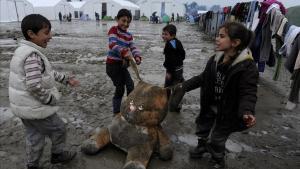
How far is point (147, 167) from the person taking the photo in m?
3.07

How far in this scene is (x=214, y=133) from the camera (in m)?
3.01

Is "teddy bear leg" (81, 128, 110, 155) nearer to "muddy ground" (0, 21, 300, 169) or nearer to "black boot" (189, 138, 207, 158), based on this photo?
"muddy ground" (0, 21, 300, 169)

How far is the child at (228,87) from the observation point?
265cm

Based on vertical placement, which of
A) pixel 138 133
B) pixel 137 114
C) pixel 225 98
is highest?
pixel 225 98

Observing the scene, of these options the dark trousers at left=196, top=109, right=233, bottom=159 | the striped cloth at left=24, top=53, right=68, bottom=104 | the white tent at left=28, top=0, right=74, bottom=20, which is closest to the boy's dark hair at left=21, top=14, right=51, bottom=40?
the striped cloth at left=24, top=53, right=68, bottom=104

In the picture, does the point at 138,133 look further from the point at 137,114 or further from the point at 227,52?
the point at 227,52

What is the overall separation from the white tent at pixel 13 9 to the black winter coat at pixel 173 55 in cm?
3394

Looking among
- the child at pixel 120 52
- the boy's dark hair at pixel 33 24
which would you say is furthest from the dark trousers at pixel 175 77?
the boy's dark hair at pixel 33 24

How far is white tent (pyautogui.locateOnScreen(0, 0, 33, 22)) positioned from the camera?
33625 mm

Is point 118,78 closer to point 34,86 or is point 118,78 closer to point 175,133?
point 175,133

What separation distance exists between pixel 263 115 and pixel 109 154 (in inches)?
111

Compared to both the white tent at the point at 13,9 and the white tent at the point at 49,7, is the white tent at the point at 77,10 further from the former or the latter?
the white tent at the point at 13,9

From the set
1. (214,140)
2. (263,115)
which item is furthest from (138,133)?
(263,115)

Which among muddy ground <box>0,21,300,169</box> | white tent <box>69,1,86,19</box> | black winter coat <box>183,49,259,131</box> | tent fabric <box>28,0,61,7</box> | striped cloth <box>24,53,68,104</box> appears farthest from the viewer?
white tent <box>69,1,86,19</box>
